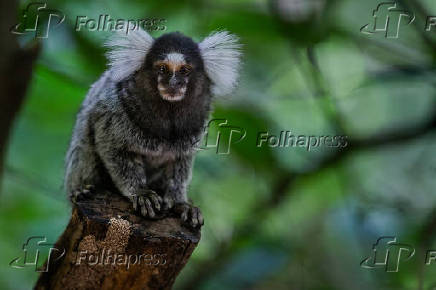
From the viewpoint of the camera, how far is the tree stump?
2.35 m

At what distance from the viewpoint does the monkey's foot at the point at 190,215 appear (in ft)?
8.47

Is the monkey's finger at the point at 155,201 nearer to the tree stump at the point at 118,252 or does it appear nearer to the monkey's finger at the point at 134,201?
the monkey's finger at the point at 134,201

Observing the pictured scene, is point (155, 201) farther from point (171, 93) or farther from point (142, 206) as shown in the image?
point (171, 93)

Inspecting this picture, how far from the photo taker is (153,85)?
297cm

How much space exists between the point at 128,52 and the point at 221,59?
1.57 ft

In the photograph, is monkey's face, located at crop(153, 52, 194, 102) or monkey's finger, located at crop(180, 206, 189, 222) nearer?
monkey's finger, located at crop(180, 206, 189, 222)

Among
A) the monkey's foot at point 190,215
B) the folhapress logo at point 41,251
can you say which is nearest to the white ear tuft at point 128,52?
the monkey's foot at point 190,215

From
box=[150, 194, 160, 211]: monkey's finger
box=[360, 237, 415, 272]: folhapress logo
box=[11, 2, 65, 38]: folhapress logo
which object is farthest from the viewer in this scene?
box=[360, 237, 415, 272]: folhapress logo

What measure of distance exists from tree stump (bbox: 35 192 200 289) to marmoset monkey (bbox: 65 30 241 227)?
0.40m

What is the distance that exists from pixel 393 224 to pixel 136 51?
168 cm

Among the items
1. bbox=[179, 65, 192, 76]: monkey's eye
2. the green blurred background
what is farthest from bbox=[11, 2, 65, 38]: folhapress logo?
bbox=[179, 65, 192, 76]: monkey's eye

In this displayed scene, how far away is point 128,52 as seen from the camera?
116 inches

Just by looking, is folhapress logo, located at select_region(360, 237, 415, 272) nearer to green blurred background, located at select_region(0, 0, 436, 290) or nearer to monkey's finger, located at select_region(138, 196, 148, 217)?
green blurred background, located at select_region(0, 0, 436, 290)

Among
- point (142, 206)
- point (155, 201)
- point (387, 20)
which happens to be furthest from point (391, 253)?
point (142, 206)
